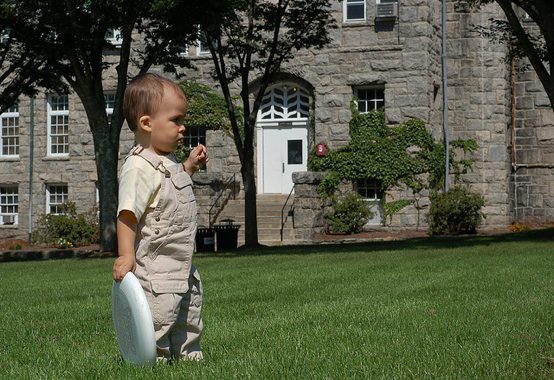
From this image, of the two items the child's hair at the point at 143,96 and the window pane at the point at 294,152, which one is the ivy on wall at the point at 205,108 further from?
the child's hair at the point at 143,96

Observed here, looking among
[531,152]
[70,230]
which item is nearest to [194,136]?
[70,230]

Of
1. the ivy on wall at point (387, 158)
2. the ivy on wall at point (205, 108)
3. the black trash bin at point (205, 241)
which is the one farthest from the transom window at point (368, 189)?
the black trash bin at point (205, 241)

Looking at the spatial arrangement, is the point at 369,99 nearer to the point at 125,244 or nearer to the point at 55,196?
the point at 55,196

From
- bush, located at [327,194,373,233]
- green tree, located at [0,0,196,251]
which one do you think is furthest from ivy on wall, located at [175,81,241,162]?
green tree, located at [0,0,196,251]

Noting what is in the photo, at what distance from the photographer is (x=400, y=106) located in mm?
30641

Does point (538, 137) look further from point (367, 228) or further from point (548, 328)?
point (548, 328)

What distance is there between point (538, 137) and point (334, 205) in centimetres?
712

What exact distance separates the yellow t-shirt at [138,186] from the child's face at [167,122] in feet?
0.50

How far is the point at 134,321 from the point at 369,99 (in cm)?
2629

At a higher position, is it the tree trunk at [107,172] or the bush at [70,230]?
the tree trunk at [107,172]

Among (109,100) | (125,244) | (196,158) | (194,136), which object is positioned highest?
(109,100)

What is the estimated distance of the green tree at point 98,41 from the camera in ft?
69.8

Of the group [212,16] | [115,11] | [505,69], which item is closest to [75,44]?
[115,11]

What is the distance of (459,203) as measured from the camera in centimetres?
2809
